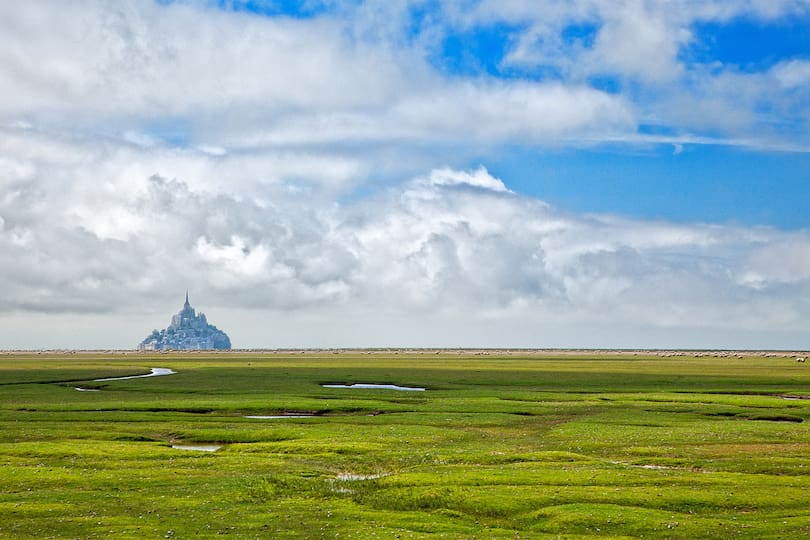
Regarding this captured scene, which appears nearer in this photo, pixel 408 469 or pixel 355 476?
pixel 355 476

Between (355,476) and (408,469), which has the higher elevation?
(408,469)

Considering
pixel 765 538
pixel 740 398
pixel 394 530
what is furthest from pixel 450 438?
pixel 740 398

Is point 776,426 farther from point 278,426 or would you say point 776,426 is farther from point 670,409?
point 278,426

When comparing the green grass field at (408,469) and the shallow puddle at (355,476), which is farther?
the shallow puddle at (355,476)

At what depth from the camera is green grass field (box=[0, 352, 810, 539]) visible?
27469 millimetres

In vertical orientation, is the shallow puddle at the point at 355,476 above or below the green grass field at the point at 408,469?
below

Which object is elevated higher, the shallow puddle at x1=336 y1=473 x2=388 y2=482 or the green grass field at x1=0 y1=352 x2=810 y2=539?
the green grass field at x1=0 y1=352 x2=810 y2=539

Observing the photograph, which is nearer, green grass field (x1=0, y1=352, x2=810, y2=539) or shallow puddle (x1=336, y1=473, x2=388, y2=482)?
green grass field (x1=0, y1=352, x2=810, y2=539)

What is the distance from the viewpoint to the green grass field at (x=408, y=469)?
90.1ft

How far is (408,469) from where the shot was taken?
38938mm

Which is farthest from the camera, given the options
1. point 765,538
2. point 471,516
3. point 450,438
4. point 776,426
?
point 776,426

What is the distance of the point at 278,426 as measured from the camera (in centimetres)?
5653

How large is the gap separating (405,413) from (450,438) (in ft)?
54.3

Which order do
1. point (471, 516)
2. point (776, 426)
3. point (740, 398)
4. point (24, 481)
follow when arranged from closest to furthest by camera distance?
point (471, 516) < point (24, 481) < point (776, 426) < point (740, 398)
